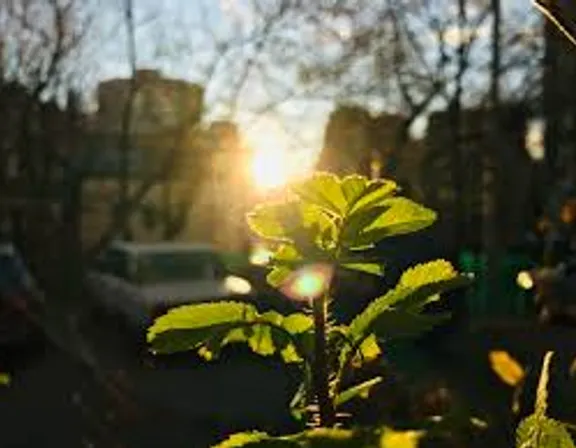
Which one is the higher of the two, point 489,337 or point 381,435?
point 381,435

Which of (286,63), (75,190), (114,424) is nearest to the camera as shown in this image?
(114,424)

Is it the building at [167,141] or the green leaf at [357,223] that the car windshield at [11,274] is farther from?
the green leaf at [357,223]

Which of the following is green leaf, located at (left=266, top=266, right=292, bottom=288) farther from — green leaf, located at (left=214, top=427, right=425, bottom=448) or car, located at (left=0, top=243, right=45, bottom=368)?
car, located at (left=0, top=243, right=45, bottom=368)

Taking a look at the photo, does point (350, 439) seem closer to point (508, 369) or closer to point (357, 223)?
point (357, 223)

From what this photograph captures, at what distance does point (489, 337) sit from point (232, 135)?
13336 mm

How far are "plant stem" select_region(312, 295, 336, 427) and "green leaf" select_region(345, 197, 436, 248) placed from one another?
0.05 m

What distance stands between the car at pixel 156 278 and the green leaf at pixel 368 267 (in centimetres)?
1681

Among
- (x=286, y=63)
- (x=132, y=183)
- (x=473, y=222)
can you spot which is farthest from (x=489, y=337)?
(x=132, y=183)

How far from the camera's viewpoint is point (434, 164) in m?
36.4

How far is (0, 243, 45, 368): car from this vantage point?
17047mm

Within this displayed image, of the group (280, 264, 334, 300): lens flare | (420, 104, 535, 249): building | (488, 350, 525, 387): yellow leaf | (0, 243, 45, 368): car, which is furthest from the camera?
(420, 104, 535, 249): building

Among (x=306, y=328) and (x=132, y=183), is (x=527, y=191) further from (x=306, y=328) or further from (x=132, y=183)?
(x=306, y=328)

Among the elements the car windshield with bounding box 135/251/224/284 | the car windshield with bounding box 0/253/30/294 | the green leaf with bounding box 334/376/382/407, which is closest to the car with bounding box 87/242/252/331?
the car windshield with bounding box 135/251/224/284


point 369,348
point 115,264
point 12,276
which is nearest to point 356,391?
point 369,348
